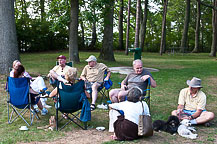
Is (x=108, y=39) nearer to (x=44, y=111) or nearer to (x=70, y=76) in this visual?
(x=44, y=111)

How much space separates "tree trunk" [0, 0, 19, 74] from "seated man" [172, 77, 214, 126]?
222 inches

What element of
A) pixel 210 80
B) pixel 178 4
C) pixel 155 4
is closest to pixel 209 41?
pixel 178 4

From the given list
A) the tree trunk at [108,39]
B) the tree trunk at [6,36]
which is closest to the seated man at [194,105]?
the tree trunk at [6,36]

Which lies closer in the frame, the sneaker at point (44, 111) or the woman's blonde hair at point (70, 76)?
the woman's blonde hair at point (70, 76)

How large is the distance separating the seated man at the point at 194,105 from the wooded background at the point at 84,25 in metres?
5.72

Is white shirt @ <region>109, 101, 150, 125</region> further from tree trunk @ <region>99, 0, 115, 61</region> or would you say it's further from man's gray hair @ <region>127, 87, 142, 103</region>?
tree trunk @ <region>99, 0, 115, 61</region>

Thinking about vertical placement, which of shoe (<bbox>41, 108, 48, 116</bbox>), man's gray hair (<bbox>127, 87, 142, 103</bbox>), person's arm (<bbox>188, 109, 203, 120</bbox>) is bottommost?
shoe (<bbox>41, 108, 48, 116</bbox>)

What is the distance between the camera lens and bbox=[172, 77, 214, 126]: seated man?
4.15 meters

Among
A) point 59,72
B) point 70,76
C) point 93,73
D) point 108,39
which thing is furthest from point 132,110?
point 108,39

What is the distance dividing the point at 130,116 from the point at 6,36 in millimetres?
6012

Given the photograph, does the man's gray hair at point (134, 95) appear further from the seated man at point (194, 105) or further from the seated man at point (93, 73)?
the seated man at point (93, 73)

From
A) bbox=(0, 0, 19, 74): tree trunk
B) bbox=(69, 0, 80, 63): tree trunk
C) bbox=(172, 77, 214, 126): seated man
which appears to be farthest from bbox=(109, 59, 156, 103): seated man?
bbox=(69, 0, 80, 63): tree trunk

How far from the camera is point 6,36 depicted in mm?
8039

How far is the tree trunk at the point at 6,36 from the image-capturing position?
26.2 feet
